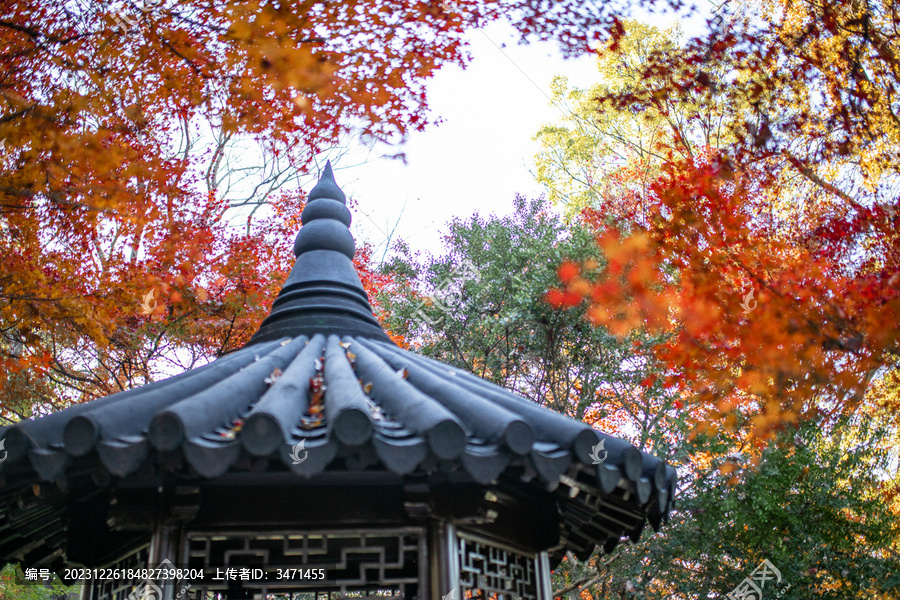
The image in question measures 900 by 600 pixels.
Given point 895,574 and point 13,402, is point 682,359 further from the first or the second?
point 13,402

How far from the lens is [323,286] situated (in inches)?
216

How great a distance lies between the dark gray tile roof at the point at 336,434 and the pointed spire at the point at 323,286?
14.2 inches

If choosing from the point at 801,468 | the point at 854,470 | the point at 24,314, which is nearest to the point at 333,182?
the point at 24,314

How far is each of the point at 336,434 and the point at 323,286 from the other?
273 cm

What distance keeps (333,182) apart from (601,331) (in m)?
8.16

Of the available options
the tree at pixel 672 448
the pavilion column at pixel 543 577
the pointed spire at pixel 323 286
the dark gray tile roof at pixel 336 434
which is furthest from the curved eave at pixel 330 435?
the tree at pixel 672 448

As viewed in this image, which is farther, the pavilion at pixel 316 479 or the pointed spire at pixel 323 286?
the pointed spire at pixel 323 286

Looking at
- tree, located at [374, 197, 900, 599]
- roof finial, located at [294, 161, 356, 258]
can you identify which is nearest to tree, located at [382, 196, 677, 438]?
tree, located at [374, 197, 900, 599]

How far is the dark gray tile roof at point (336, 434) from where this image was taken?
112 inches

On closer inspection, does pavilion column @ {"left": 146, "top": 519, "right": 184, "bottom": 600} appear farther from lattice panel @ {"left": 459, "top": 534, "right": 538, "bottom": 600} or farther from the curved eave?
lattice panel @ {"left": 459, "top": 534, "right": 538, "bottom": 600}

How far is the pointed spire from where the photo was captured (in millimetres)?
5180

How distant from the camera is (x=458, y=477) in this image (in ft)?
11.4

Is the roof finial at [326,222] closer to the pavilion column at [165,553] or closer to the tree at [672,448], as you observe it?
the pavilion column at [165,553]

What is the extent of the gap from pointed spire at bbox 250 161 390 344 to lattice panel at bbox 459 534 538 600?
1.93 m
